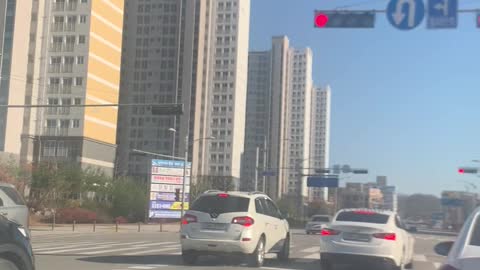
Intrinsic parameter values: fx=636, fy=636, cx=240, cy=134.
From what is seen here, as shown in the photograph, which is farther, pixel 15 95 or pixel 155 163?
pixel 15 95

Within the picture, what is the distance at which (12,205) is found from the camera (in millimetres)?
16297

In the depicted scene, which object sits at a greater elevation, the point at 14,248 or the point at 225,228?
the point at 14,248

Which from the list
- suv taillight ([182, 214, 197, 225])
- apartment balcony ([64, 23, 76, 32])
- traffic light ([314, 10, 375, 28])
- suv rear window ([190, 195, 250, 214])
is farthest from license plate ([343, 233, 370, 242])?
apartment balcony ([64, 23, 76, 32])

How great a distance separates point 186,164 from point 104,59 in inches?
1690

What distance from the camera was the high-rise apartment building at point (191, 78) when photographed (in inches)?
5349

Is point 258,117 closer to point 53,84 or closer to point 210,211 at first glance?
point 53,84

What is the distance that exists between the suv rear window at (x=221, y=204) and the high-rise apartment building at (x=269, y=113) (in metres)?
77.8

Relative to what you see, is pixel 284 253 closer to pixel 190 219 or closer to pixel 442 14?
pixel 190 219

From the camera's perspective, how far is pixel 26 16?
81125mm

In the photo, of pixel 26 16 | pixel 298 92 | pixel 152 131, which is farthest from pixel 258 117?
pixel 26 16

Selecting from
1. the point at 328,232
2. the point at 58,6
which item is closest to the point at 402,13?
the point at 328,232

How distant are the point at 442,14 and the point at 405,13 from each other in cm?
80

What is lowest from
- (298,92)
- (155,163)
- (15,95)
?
(155,163)

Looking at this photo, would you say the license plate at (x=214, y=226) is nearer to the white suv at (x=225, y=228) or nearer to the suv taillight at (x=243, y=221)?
the white suv at (x=225, y=228)
